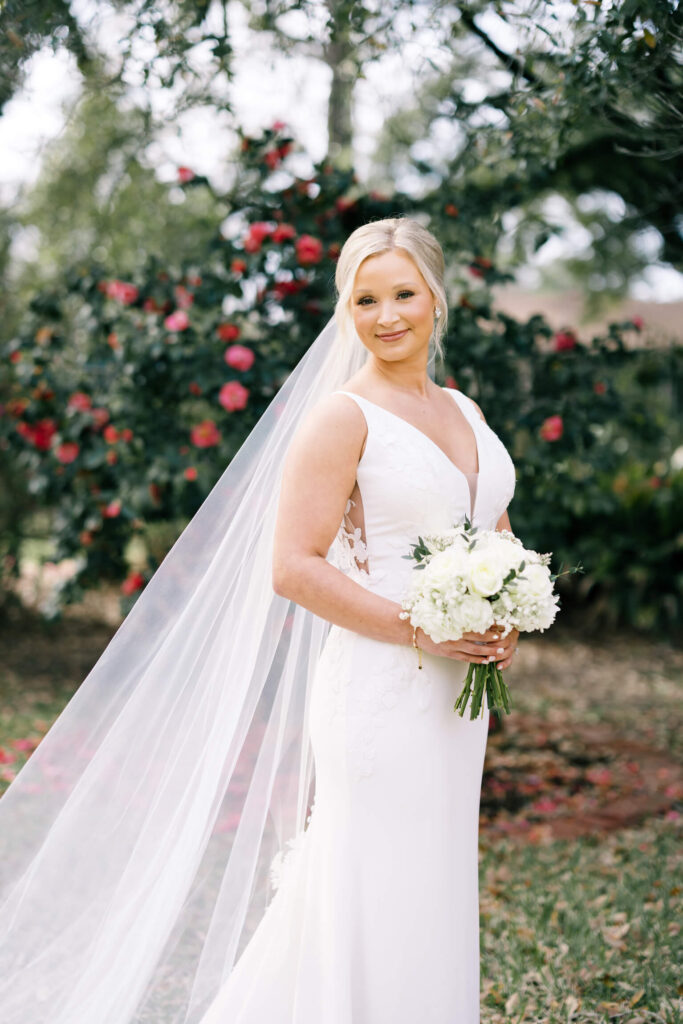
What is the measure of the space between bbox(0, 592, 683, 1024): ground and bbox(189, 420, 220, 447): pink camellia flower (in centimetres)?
205

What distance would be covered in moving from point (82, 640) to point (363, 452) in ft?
22.0

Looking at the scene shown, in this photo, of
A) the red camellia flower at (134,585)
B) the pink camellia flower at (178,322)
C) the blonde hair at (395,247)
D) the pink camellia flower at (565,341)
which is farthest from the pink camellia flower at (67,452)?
the blonde hair at (395,247)

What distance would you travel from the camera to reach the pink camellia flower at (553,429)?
5.18 m

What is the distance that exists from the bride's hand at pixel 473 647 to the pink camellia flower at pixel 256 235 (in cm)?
326

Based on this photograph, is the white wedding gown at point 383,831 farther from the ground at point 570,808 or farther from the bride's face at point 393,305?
the ground at point 570,808

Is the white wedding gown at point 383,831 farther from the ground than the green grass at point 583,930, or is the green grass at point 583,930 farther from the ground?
the white wedding gown at point 383,831

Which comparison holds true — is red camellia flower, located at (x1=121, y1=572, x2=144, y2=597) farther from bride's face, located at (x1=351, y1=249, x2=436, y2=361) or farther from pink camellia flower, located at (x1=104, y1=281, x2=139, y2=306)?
bride's face, located at (x1=351, y1=249, x2=436, y2=361)

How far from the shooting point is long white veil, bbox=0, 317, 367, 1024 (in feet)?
8.56

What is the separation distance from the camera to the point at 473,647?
2.26m

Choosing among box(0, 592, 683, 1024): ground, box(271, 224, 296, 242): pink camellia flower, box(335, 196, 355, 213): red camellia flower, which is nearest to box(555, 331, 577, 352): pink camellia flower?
box(335, 196, 355, 213): red camellia flower

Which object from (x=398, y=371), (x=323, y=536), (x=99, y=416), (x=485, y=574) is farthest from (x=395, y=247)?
(x=99, y=416)

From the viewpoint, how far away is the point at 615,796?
215 inches

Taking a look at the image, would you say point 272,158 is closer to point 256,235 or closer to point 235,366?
point 256,235

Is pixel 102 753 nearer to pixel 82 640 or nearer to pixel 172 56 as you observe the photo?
pixel 172 56
